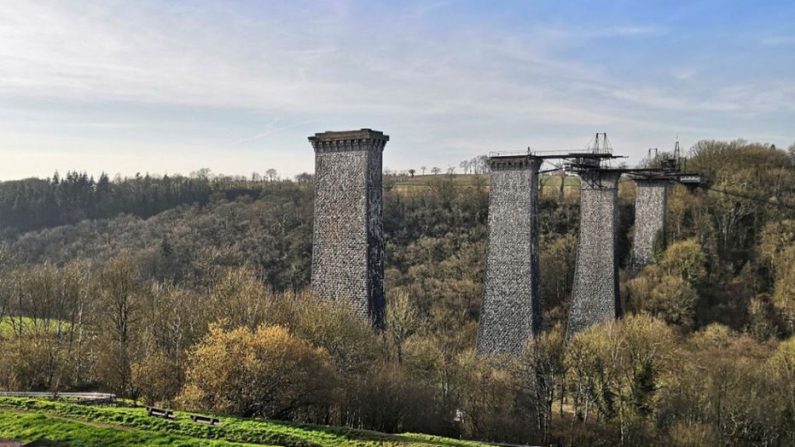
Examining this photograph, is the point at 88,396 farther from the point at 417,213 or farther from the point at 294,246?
the point at 417,213

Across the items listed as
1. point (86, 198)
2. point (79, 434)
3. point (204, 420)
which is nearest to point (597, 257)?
point (204, 420)

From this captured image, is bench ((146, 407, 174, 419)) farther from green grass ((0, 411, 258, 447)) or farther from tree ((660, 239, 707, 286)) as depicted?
tree ((660, 239, 707, 286))

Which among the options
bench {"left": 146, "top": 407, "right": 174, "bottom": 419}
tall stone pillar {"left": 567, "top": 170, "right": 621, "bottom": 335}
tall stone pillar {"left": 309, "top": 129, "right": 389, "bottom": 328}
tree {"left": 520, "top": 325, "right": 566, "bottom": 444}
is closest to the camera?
bench {"left": 146, "top": 407, "right": 174, "bottom": 419}

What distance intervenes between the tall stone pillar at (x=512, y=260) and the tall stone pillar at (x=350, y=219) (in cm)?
487

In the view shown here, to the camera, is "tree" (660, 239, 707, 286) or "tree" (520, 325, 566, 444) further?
"tree" (660, 239, 707, 286)

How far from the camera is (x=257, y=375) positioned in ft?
52.2

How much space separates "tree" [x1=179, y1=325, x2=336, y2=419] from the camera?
15.8 metres

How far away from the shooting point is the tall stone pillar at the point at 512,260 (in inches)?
864

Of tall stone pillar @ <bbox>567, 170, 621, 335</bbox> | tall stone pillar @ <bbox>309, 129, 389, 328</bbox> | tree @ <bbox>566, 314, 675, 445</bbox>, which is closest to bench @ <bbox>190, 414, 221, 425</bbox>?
tall stone pillar @ <bbox>309, 129, 389, 328</bbox>

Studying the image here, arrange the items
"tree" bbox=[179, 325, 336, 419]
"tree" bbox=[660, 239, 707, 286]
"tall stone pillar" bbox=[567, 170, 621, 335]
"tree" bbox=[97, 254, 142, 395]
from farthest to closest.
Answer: "tree" bbox=[660, 239, 707, 286] < "tall stone pillar" bbox=[567, 170, 621, 335] < "tree" bbox=[97, 254, 142, 395] < "tree" bbox=[179, 325, 336, 419]

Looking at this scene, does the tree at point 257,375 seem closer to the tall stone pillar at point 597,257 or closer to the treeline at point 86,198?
the tall stone pillar at point 597,257

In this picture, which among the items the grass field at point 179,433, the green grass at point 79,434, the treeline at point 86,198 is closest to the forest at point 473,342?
the grass field at point 179,433

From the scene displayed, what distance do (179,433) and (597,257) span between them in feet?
60.5

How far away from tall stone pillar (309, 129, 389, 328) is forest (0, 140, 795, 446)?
2.82ft
